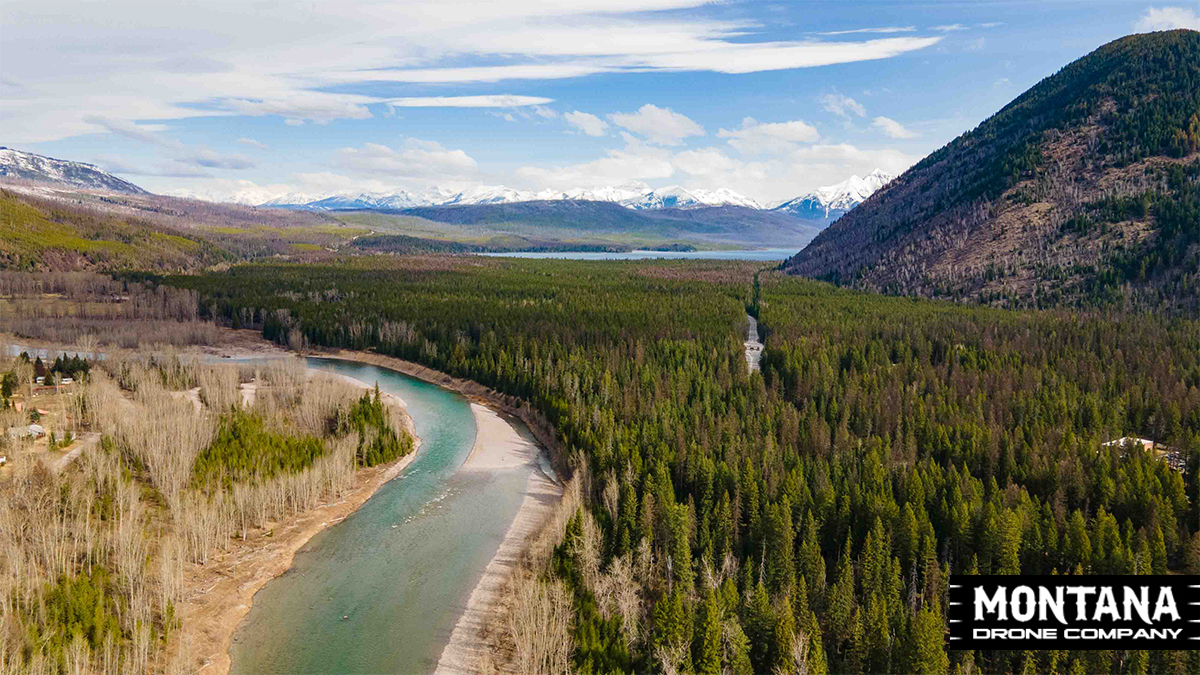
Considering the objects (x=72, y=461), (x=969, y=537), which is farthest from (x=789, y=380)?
(x=72, y=461)

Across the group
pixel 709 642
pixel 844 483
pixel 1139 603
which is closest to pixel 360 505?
pixel 709 642

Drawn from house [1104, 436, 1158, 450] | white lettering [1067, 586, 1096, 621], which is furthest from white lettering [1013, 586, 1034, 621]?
house [1104, 436, 1158, 450]

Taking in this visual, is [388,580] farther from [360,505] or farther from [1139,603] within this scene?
[1139,603]

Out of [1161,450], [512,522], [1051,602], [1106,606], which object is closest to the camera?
[1051,602]

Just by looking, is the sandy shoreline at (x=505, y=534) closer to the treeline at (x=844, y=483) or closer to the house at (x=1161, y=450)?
the treeline at (x=844, y=483)

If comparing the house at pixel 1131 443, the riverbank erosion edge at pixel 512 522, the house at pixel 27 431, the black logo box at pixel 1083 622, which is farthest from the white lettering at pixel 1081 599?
the house at pixel 27 431

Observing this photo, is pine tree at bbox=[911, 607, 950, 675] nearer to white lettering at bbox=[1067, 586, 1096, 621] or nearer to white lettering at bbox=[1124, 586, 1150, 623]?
white lettering at bbox=[1067, 586, 1096, 621]
